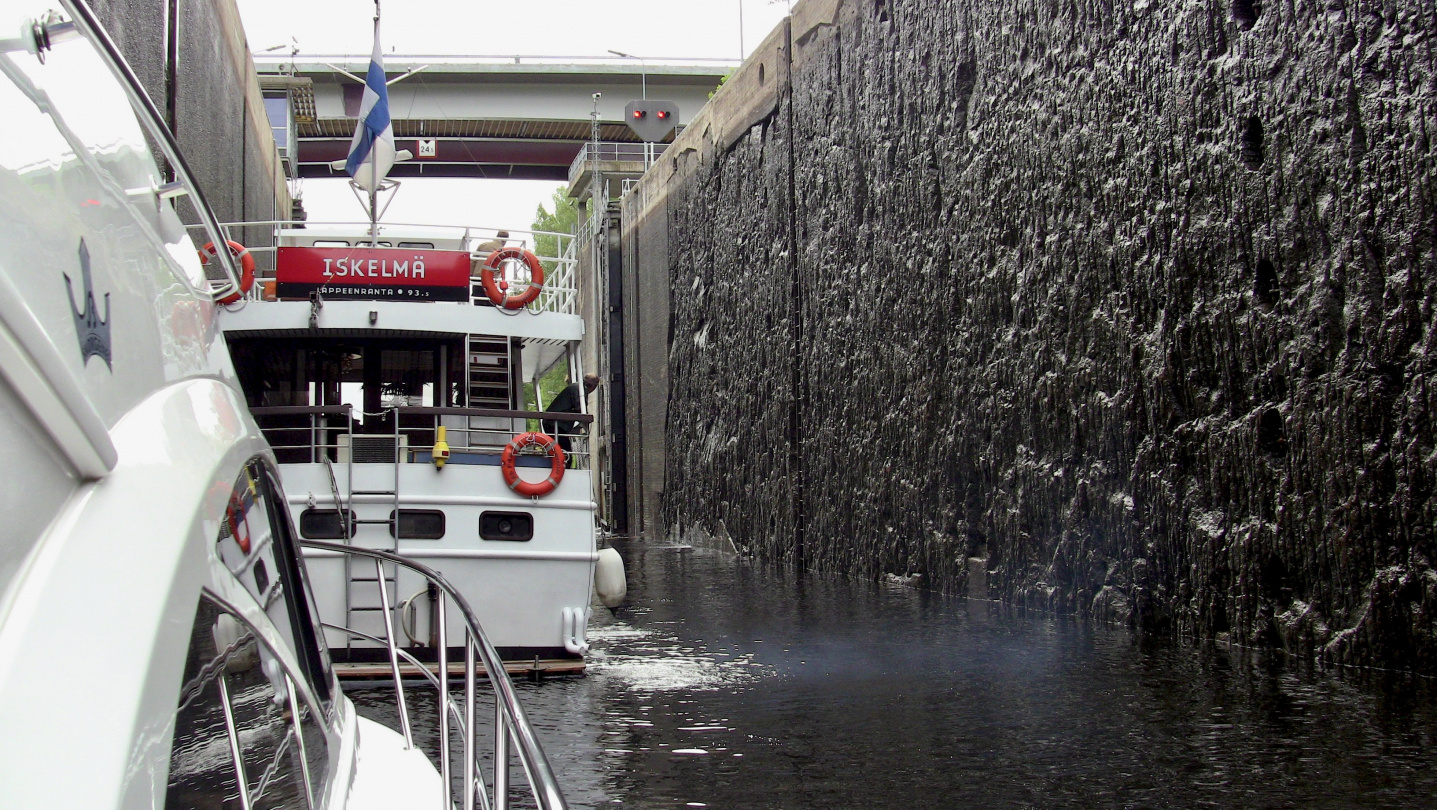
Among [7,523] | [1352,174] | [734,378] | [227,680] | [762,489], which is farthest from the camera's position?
[734,378]

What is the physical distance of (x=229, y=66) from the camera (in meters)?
18.6

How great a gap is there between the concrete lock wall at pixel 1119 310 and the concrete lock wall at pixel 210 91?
7257 mm

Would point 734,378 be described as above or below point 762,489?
above

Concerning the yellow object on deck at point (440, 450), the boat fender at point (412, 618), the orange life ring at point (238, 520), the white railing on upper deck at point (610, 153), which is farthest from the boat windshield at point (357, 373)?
the white railing on upper deck at point (610, 153)

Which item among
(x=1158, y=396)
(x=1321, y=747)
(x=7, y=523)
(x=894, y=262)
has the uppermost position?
(x=894, y=262)

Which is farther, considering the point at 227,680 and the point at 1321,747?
the point at 1321,747

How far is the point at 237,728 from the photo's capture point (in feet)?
5.09

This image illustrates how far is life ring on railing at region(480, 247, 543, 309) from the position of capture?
959 cm

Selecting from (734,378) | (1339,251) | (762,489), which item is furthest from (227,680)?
→ (734,378)

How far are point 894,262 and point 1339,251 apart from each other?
23.3 ft

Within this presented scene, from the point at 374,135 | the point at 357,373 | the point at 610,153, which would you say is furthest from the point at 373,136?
the point at 610,153

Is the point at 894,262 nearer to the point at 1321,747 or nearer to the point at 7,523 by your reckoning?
the point at 1321,747

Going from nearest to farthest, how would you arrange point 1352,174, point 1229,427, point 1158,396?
point 1352,174
point 1229,427
point 1158,396

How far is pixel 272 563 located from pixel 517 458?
23.0 feet
